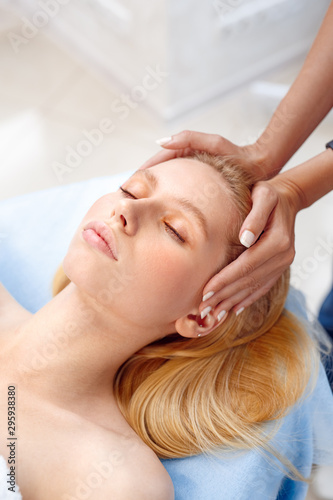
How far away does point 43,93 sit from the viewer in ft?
10.2

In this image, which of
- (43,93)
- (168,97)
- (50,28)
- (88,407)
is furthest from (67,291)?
(50,28)

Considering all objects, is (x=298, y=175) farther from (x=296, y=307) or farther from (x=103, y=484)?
A: (x=103, y=484)

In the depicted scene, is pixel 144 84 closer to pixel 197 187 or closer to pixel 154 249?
pixel 197 187

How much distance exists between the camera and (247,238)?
121 cm

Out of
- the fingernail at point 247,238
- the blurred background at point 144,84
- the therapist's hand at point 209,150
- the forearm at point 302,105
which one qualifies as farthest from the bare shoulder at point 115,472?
the blurred background at point 144,84

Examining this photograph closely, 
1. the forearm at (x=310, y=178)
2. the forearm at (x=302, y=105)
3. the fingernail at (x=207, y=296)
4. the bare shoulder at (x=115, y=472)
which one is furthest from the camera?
the forearm at (x=302, y=105)

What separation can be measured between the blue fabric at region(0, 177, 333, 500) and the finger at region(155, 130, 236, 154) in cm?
42

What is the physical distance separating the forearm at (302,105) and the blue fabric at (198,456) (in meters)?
0.41

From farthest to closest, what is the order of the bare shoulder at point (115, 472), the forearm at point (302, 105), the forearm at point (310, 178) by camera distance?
the forearm at point (302, 105) → the forearm at point (310, 178) → the bare shoulder at point (115, 472)

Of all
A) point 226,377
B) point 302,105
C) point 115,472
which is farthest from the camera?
point 302,105

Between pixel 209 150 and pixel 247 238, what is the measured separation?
1.18 ft

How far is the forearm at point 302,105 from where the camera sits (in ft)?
5.11

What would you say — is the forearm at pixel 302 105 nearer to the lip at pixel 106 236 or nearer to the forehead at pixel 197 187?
the forehead at pixel 197 187

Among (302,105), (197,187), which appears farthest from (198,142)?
(302,105)
